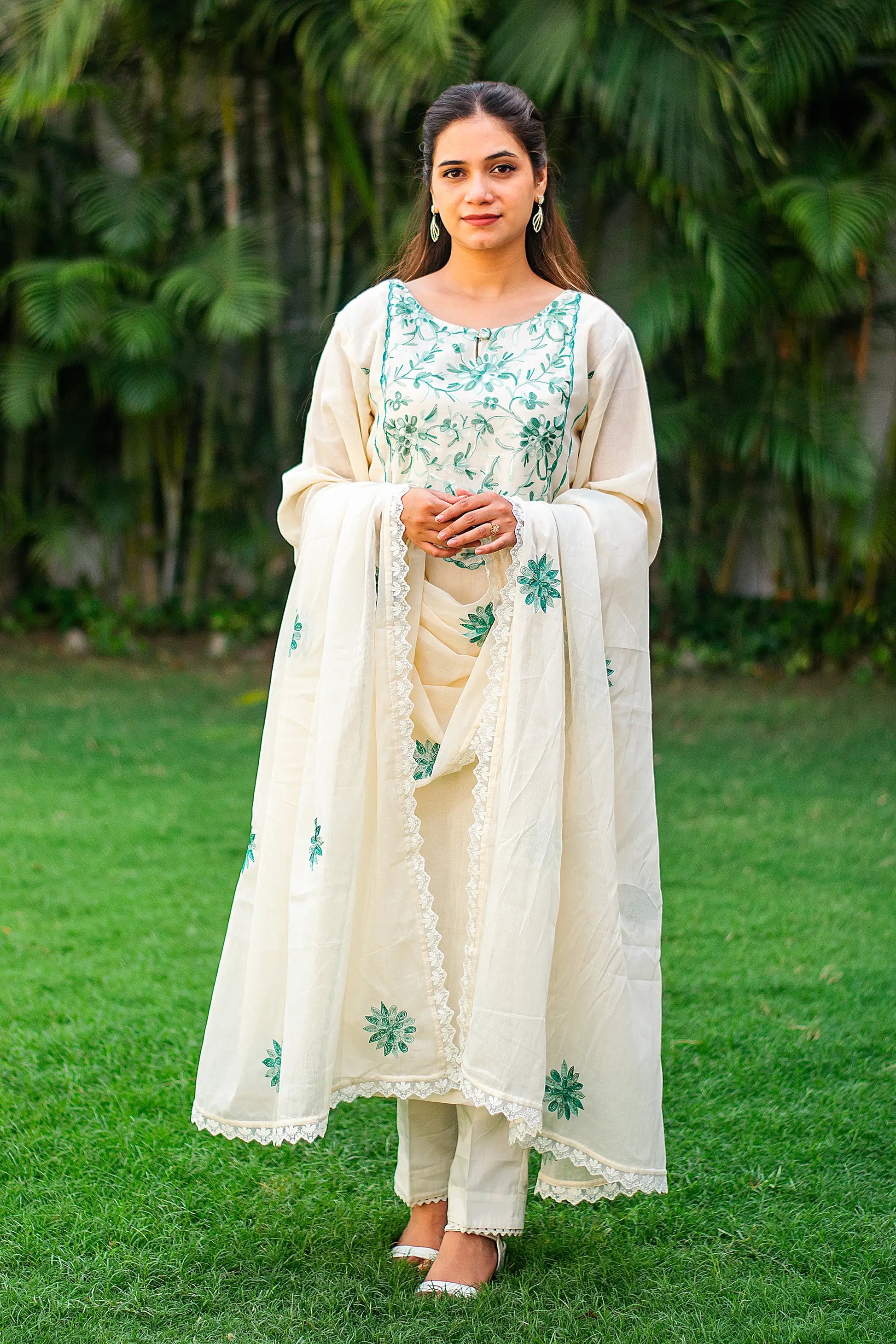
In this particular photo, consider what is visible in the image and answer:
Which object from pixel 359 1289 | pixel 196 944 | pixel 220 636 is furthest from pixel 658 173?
pixel 359 1289

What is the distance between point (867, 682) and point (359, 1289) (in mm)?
5091

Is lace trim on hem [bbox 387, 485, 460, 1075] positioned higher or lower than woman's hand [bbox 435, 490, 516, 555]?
lower

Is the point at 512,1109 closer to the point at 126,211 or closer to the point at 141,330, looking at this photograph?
the point at 141,330

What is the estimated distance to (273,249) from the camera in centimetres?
710

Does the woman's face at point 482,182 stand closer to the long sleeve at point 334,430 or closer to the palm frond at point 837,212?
the long sleeve at point 334,430

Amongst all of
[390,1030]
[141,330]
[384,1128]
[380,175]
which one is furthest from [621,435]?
[380,175]

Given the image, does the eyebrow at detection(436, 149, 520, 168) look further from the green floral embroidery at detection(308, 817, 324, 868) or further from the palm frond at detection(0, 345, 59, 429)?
the palm frond at detection(0, 345, 59, 429)

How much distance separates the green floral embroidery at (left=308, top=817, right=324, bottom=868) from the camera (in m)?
2.05

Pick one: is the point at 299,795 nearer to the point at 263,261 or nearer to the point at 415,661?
the point at 415,661

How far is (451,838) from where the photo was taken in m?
2.17

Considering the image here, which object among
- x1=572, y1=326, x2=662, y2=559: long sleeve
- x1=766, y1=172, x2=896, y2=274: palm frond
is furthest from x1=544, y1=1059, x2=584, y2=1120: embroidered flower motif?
x1=766, y1=172, x2=896, y2=274: palm frond

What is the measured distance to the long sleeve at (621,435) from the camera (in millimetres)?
2193

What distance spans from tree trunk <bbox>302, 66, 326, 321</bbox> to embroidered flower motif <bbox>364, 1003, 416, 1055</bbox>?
542cm

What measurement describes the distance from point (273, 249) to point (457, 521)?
5510 mm
